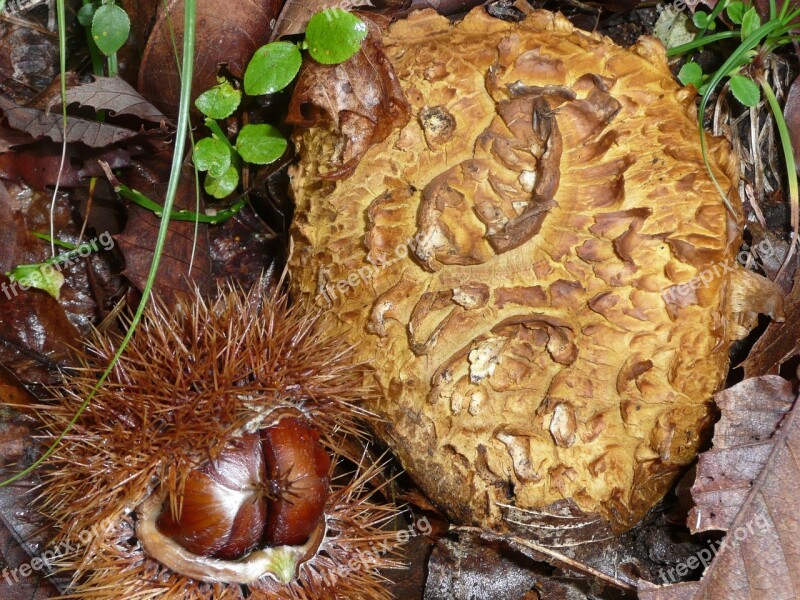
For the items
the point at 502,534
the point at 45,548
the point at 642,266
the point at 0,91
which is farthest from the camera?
the point at 0,91

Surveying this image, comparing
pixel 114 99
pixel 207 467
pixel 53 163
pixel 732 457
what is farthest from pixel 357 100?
pixel 732 457

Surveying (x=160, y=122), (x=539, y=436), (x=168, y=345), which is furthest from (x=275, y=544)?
(x=160, y=122)

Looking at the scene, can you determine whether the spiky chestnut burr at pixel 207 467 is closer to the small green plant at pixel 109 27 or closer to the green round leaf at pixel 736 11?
the small green plant at pixel 109 27

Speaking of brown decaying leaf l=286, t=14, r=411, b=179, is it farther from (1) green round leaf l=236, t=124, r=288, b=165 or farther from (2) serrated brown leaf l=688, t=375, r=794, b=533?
(2) serrated brown leaf l=688, t=375, r=794, b=533

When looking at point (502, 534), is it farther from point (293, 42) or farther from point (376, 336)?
point (293, 42)

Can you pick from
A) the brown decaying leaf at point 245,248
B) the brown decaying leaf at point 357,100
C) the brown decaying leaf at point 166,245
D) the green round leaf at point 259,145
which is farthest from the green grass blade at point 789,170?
the brown decaying leaf at point 166,245
